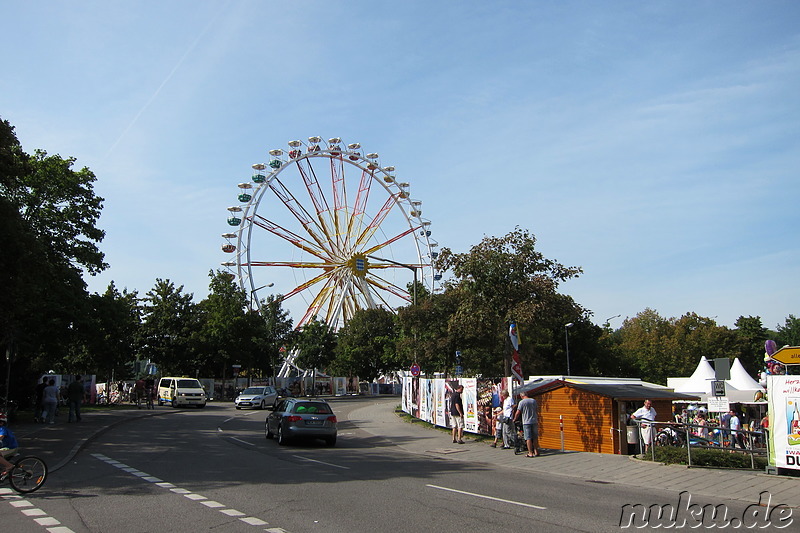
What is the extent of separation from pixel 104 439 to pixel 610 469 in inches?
559

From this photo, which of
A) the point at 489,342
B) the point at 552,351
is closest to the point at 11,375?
the point at 489,342

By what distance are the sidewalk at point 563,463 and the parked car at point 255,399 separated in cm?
1531

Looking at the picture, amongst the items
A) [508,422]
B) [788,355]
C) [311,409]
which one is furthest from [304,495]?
[788,355]

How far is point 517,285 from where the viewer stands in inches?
866

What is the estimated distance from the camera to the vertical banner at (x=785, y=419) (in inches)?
496

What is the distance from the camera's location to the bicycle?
10016mm

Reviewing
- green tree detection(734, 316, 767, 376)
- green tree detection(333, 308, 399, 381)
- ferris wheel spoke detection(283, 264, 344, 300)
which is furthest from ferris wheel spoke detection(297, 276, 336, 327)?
green tree detection(734, 316, 767, 376)

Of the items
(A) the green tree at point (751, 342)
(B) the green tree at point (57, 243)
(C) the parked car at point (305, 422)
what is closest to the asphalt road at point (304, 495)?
(C) the parked car at point (305, 422)

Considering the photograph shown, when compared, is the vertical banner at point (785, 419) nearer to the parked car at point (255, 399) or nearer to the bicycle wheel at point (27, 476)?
the bicycle wheel at point (27, 476)

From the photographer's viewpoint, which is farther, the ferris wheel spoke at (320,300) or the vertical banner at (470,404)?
the ferris wheel spoke at (320,300)

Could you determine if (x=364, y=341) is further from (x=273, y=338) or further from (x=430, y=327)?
(x=430, y=327)

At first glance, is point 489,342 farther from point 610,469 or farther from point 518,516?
point 518,516

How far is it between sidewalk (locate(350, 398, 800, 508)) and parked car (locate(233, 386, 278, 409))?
20100 millimetres

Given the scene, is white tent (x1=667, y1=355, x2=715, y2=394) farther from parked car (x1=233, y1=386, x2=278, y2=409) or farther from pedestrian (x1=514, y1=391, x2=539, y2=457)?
parked car (x1=233, y1=386, x2=278, y2=409)
